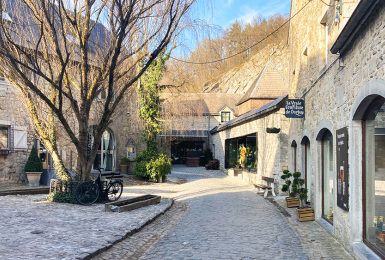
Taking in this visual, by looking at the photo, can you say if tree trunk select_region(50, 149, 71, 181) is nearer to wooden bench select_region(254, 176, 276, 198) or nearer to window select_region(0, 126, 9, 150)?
window select_region(0, 126, 9, 150)

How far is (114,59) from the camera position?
10172mm

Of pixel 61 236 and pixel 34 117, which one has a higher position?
pixel 34 117

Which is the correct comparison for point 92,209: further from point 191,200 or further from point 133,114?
point 133,114

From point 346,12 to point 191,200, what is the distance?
8.31m

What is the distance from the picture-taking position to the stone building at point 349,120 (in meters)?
5.61

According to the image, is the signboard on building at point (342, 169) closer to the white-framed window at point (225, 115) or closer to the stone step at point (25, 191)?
the stone step at point (25, 191)

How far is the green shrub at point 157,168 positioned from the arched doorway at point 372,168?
48.0 feet

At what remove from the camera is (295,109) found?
1159 centimetres

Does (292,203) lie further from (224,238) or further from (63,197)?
(63,197)

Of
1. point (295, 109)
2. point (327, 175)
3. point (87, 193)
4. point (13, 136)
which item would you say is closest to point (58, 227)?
point (87, 193)

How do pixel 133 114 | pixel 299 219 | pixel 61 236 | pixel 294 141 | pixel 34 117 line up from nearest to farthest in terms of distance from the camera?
pixel 61 236 < pixel 299 219 < pixel 34 117 < pixel 294 141 < pixel 133 114

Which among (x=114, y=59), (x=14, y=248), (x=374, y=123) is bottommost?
(x=14, y=248)

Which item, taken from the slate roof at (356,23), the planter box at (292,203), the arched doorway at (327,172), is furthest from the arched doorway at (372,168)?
the planter box at (292,203)

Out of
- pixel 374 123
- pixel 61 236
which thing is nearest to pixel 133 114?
pixel 61 236
